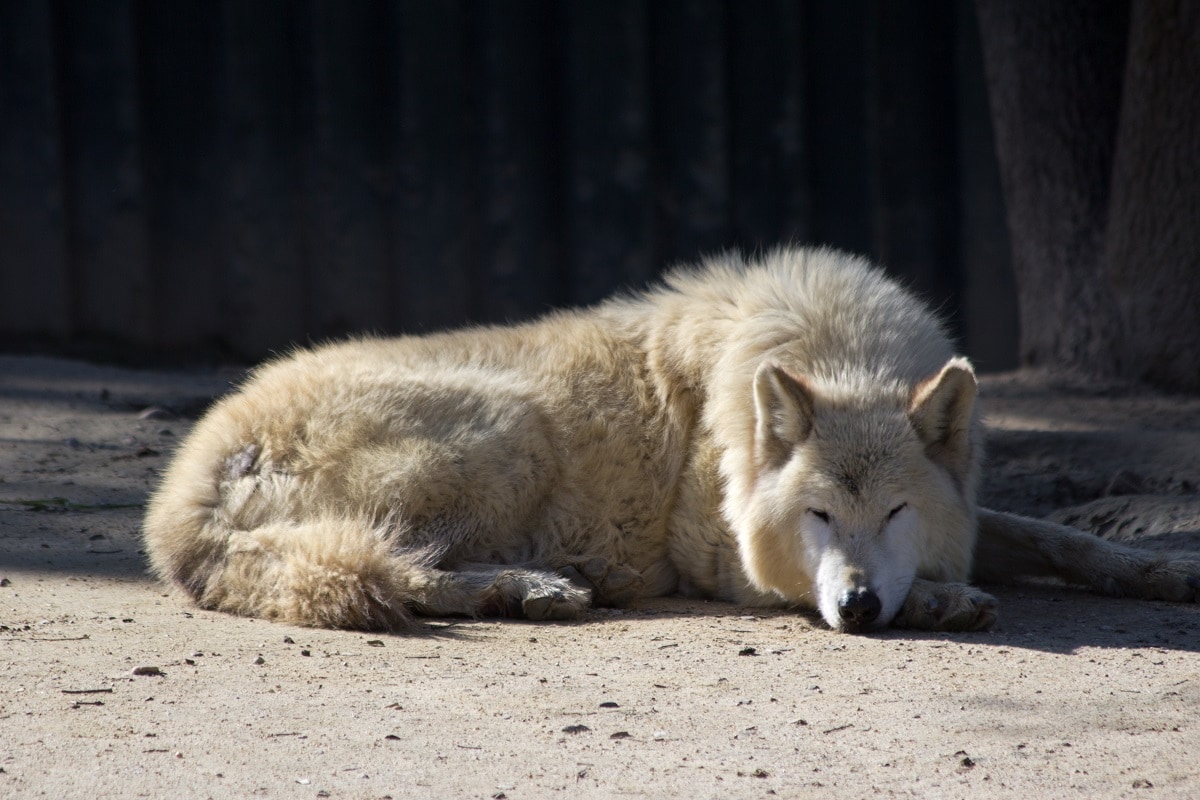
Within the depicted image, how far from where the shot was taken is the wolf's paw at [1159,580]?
4.32 metres

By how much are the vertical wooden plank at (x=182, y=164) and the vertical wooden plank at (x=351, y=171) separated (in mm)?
647

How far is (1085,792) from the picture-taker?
258cm

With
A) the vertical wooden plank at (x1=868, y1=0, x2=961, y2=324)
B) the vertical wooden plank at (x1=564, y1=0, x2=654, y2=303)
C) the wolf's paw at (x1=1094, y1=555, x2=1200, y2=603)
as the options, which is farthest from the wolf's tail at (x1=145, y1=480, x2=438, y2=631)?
the vertical wooden plank at (x1=868, y1=0, x2=961, y2=324)

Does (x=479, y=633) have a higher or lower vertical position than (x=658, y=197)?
lower

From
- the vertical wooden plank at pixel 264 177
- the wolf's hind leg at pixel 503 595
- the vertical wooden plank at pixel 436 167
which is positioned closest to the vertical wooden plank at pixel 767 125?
the vertical wooden plank at pixel 436 167

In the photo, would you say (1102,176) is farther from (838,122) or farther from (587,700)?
(587,700)

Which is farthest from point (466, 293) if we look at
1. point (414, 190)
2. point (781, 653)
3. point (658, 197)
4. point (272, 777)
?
point (272, 777)

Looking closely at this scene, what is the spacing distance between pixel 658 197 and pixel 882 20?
Result: 1.88 meters

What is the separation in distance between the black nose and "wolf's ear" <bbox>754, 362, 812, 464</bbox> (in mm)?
577

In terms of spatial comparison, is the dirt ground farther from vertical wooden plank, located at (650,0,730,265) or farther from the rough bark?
vertical wooden plank, located at (650,0,730,265)

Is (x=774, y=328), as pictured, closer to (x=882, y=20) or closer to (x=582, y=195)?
(x=582, y=195)

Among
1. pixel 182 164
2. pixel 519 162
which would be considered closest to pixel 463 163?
pixel 519 162

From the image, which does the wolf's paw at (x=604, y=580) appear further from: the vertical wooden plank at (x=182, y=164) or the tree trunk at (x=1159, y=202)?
the vertical wooden plank at (x=182, y=164)

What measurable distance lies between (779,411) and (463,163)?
4772 mm
